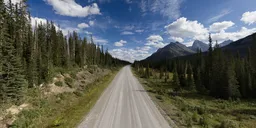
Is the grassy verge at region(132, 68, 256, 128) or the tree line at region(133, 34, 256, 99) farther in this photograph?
the tree line at region(133, 34, 256, 99)

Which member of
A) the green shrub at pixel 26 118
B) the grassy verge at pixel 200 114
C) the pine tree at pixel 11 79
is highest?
the pine tree at pixel 11 79

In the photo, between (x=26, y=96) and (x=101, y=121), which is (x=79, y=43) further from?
(x=101, y=121)

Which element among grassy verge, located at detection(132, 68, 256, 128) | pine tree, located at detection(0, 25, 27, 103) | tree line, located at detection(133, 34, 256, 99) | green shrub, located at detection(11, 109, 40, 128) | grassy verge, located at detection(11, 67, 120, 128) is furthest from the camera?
tree line, located at detection(133, 34, 256, 99)

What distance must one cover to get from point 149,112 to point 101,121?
4945 mm

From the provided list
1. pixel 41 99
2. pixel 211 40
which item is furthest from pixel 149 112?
pixel 211 40

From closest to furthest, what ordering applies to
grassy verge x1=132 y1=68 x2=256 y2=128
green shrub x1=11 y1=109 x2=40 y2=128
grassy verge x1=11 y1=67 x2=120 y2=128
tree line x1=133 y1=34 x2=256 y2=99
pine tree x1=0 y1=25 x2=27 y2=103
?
green shrub x1=11 y1=109 x2=40 y2=128
grassy verge x1=11 y1=67 x2=120 y2=128
grassy verge x1=132 y1=68 x2=256 y2=128
pine tree x1=0 y1=25 x2=27 y2=103
tree line x1=133 y1=34 x2=256 y2=99

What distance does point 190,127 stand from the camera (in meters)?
11.6

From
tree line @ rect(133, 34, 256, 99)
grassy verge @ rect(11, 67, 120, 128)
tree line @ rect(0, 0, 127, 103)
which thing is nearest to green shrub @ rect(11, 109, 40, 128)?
grassy verge @ rect(11, 67, 120, 128)

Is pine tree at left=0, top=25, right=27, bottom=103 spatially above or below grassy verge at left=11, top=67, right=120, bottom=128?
above

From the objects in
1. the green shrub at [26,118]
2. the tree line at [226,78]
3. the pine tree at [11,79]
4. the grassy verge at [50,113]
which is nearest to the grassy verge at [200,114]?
the grassy verge at [50,113]

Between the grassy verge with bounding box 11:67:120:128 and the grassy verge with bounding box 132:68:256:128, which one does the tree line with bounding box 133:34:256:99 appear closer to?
the grassy verge with bounding box 132:68:256:128

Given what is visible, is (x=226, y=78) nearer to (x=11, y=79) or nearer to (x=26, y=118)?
(x=26, y=118)

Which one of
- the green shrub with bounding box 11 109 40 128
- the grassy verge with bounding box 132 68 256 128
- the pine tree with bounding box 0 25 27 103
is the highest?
the pine tree with bounding box 0 25 27 103

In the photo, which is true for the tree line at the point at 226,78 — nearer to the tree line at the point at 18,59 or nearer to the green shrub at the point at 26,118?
the tree line at the point at 18,59
